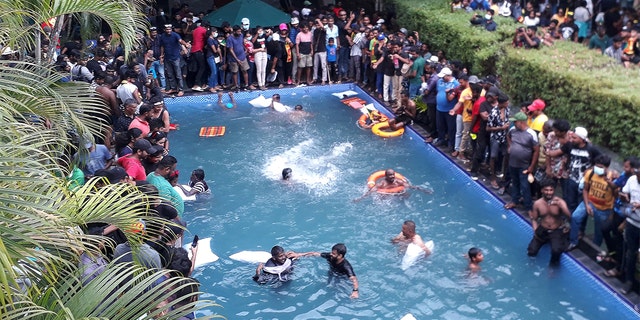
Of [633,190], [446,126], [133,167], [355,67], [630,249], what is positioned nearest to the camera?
[633,190]

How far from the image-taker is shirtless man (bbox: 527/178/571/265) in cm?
911

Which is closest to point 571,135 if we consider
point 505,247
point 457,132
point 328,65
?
point 505,247

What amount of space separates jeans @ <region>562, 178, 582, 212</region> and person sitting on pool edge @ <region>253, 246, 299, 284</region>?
4.05 metres

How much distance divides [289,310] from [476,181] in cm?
479

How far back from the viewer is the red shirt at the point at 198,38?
16.6 metres

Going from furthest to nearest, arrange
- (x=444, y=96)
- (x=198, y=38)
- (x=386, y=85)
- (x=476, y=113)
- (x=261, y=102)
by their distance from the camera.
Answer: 1. (x=198, y=38)
2. (x=261, y=102)
3. (x=386, y=85)
4. (x=444, y=96)
5. (x=476, y=113)

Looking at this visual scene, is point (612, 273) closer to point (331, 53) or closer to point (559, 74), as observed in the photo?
point (559, 74)

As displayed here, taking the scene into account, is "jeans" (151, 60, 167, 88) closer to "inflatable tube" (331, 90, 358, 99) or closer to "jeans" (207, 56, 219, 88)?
"jeans" (207, 56, 219, 88)

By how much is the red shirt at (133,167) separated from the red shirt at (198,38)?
8.24m

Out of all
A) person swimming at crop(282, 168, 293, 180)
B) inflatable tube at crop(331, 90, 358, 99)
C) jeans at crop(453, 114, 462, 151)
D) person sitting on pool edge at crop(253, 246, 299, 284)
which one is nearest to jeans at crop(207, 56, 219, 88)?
inflatable tube at crop(331, 90, 358, 99)

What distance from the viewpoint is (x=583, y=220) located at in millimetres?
9406

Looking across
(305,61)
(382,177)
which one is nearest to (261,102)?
(305,61)

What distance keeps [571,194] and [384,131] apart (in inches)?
211

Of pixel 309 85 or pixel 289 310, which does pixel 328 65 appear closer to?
pixel 309 85
